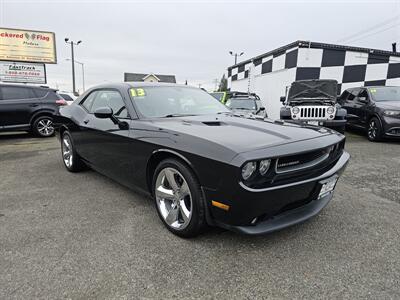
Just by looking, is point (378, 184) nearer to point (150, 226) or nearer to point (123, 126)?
point (150, 226)

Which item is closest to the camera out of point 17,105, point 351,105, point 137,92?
point 137,92

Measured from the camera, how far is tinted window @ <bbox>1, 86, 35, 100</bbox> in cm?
698

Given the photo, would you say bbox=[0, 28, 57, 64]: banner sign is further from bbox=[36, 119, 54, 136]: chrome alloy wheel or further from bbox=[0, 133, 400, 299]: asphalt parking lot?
bbox=[0, 133, 400, 299]: asphalt parking lot

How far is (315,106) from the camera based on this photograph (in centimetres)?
669

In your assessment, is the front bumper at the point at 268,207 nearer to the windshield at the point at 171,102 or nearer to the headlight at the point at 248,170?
the headlight at the point at 248,170

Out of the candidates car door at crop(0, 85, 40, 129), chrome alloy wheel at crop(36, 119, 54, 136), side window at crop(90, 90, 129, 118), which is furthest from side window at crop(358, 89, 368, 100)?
car door at crop(0, 85, 40, 129)

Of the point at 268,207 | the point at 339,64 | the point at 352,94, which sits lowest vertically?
the point at 268,207

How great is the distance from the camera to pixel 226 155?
180cm

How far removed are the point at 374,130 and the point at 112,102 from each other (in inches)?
247

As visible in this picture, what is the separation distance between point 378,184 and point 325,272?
230cm

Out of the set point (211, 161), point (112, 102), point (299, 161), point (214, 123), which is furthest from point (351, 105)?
point (211, 161)

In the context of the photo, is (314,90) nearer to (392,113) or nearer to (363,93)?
(363,93)

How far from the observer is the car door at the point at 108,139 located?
2834 millimetres

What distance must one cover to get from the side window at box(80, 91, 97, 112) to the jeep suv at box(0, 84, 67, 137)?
153 inches
